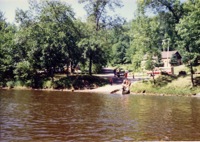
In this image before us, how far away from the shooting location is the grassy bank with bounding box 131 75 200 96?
4545 cm

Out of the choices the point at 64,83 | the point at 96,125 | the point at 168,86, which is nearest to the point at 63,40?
the point at 64,83

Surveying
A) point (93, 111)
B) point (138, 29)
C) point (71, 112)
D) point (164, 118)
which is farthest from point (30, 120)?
point (138, 29)

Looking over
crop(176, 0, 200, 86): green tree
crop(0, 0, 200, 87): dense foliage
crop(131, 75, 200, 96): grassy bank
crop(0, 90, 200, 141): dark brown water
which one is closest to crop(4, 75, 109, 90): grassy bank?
crop(0, 0, 200, 87): dense foliage

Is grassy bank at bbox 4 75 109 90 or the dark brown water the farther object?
grassy bank at bbox 4 75 109 90

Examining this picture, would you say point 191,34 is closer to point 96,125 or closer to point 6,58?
point 96,125

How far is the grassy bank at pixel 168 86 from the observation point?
45450 millimetres

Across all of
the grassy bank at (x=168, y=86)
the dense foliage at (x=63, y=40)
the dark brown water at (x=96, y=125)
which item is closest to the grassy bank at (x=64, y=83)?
the dense foliage at (x=63, y=40)

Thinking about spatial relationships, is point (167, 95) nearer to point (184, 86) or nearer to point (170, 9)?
point (184, 86)

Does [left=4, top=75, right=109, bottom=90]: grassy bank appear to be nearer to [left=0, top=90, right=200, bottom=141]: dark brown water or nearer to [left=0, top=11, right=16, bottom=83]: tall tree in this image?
[left=0, top=11, right=16, bottom=83]: tall tree

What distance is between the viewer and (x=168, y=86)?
48.5 metres

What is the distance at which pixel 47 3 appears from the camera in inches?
2297

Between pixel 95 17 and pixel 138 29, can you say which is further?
pixel 95 17

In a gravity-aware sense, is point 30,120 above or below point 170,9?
below

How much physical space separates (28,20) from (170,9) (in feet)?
93.0
